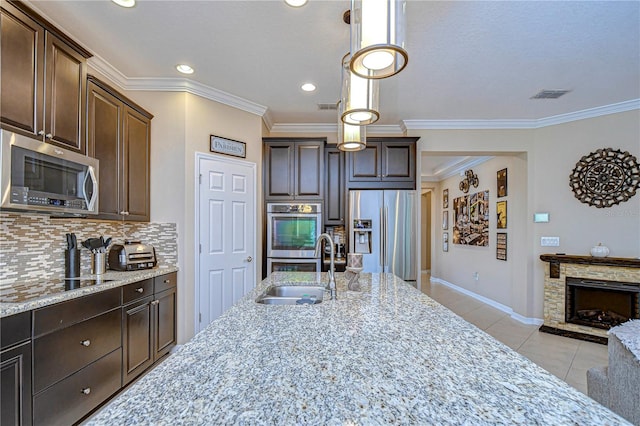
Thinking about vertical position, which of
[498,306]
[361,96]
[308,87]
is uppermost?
[308,87]

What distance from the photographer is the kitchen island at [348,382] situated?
2.08 feet

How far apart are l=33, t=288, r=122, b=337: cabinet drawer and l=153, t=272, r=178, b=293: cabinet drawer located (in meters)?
0.49

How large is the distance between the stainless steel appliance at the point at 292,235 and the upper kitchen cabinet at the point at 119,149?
4.74ft

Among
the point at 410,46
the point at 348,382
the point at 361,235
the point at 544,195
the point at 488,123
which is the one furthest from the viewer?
the point at 488,123

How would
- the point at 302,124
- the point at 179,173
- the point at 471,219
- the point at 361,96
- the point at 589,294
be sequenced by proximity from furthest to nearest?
the point at 471,219 → the point at 302,124 → the point at 589,294 → the point at 179,173 → the point at 361,96

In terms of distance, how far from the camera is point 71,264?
229 cm

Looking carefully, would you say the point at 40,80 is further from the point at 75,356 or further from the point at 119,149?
the point at 75,356

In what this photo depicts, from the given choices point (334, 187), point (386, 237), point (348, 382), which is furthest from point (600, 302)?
point (348, 382)

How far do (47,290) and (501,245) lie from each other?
5428 millimetres

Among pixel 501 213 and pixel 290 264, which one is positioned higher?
pixel 501 213

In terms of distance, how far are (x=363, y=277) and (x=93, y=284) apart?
187cm

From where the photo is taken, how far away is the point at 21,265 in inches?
81.7

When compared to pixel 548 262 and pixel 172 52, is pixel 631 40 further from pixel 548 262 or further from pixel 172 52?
pixel 172 52

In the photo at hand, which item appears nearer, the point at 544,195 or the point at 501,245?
the point at 544,195
